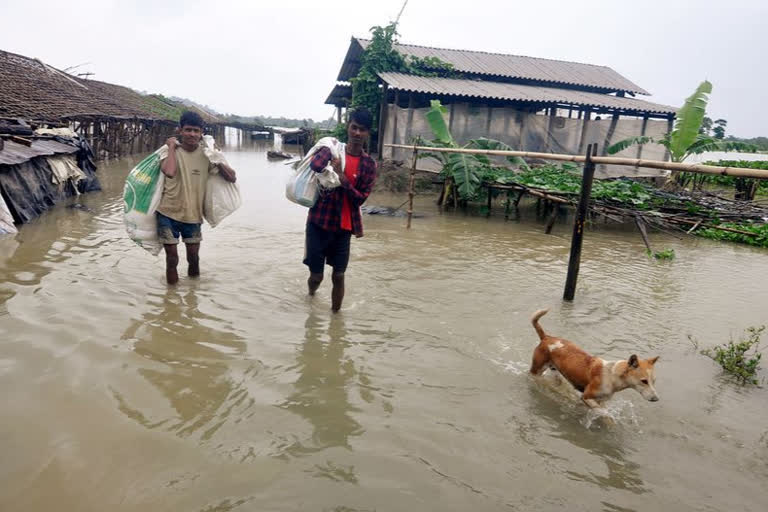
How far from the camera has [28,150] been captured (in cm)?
809

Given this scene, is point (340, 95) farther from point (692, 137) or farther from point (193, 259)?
point (193, 259)

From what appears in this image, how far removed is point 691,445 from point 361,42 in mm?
15766

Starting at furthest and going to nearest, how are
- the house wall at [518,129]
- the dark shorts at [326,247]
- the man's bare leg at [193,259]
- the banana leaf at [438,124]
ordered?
Result: 1. the house wall at [518,129]
2. the banana leaf at [438,124]
3. the man's bare leg at [193,259]
4. the dark shorts at [326,247]

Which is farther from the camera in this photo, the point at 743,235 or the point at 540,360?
the point at 743,235

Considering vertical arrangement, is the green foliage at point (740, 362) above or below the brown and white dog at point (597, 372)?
below

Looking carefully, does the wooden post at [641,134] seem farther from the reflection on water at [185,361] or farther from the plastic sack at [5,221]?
the plastic sack at [5,221]

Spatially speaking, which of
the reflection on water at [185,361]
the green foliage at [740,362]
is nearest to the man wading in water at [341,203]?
the reflection on water at [185,361]

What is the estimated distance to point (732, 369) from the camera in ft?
12.1

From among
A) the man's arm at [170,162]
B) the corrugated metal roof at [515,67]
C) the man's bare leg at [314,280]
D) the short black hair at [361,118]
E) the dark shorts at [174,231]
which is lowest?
the man's bare leg at [314,280]

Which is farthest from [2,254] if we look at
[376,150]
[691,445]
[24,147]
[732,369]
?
[376,150]

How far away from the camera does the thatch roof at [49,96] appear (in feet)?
39.2

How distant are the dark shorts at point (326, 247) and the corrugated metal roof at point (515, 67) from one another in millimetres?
13297

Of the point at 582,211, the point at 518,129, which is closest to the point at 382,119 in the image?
the point at 518,129

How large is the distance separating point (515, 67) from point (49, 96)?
1578cm
